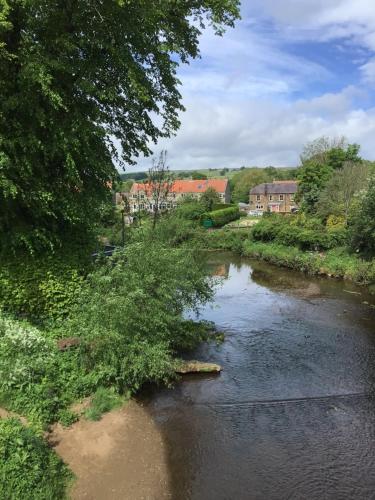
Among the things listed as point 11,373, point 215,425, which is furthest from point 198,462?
point 11,373

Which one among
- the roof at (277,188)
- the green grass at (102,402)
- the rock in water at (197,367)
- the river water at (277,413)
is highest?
the roof at (277,188)

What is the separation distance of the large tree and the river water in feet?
24.2

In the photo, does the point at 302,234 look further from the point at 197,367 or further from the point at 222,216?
the point at 222,216

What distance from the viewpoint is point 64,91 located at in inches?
564

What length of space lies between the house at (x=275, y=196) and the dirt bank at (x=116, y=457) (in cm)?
8084

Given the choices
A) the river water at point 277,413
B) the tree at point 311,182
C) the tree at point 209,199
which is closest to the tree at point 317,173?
the tree at point 311,182

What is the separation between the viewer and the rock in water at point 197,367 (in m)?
14.6

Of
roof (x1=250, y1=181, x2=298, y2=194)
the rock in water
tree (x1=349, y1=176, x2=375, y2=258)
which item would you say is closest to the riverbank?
tree (x1=349, y1=176, x2=375, y2=258)

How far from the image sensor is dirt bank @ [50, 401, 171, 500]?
8773 mm

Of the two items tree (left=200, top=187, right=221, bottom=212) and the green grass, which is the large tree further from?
tree (left=200, top=187, right=221, bottom=212)

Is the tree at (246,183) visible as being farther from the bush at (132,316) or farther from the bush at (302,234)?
the bush at (132,316)

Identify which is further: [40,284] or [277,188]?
[277,188]

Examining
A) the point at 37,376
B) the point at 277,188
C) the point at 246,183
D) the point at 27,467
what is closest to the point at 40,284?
the point at 37,376

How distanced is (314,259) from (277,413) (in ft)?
79.1
